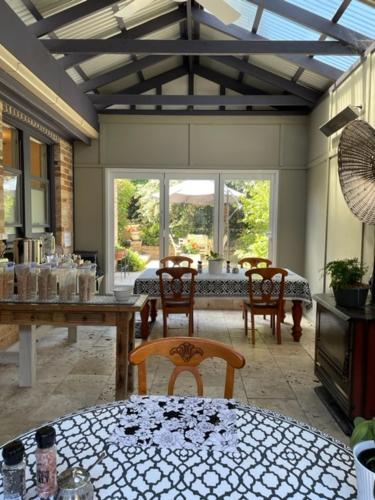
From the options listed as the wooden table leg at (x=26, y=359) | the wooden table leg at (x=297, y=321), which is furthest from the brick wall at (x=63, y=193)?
the wooden table leg at (x=297, y=321)

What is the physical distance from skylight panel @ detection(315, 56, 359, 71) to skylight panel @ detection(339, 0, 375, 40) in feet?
1.47

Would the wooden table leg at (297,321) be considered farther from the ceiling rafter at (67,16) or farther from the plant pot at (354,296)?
the ceiling rafter at (67,16)

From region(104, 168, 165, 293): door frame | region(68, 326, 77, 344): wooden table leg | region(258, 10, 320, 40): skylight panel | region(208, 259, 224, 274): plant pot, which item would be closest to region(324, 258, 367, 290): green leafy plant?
region(208, 259, 224, 274): plant pot

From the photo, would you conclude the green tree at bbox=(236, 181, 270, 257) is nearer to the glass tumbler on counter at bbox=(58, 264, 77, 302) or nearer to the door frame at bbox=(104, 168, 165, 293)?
the door frame at bbox=(104, 168, 165, 293)

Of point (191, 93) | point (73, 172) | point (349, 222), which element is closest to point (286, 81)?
point (191, 93)

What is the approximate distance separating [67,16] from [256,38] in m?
2.15

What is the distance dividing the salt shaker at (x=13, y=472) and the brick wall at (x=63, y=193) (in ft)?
15.8

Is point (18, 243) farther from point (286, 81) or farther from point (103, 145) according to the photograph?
point (286, 81)

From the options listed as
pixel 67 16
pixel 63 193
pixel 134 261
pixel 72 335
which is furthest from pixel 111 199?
pixel 67 16

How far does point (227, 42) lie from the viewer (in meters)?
3.80

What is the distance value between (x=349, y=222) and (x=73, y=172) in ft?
13.4

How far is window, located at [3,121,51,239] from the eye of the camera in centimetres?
407

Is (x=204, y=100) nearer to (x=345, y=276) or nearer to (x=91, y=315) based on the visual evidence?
(x=345, y=276)

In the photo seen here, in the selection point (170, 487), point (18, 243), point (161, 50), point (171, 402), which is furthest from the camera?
point (161, 50)
